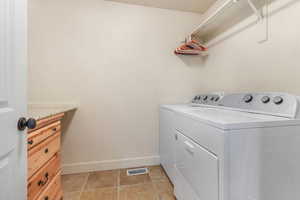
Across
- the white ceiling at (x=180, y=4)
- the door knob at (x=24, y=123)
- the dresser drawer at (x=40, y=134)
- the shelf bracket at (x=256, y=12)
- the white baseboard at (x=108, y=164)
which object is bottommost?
the white baseboard at (x=108, y=164)

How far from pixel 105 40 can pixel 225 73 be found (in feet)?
5.30

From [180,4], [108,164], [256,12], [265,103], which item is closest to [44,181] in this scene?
[108,164]

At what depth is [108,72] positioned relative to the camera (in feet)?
6.33

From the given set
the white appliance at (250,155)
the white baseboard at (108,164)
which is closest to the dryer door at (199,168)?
the white appliance at (250,155)

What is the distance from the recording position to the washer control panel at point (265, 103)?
0.83 m

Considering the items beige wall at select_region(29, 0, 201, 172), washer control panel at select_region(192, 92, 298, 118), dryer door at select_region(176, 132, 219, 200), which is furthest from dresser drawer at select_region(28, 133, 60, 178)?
washer control panel at select_region(192, 92, 298, 118)

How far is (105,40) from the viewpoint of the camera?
6.28 feet

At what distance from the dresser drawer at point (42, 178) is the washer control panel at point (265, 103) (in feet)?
5.02

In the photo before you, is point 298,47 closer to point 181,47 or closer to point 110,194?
point 181,47

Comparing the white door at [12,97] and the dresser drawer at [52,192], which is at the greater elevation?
the white door at [12,97]

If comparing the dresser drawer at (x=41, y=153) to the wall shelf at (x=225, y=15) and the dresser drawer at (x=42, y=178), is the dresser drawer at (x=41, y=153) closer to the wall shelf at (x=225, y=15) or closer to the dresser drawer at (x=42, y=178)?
the dresser drawer at (x=42, y=178)

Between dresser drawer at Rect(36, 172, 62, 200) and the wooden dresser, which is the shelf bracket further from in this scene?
A: dresser drawer at Rect(36, 172, 62, 200)

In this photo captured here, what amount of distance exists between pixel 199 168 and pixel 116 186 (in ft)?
3.63

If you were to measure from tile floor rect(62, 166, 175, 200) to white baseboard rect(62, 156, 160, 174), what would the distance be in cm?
6
